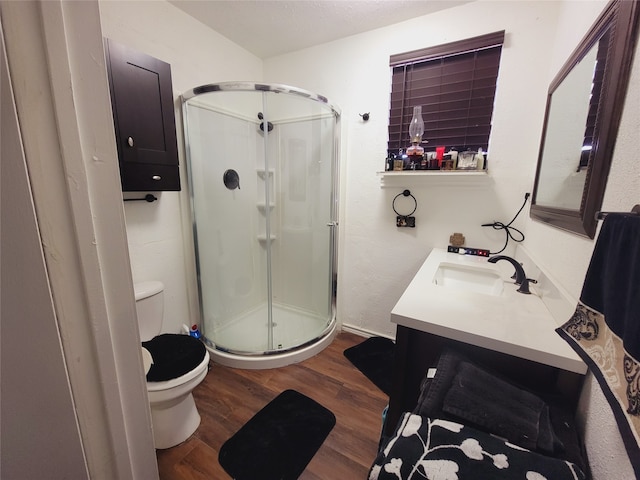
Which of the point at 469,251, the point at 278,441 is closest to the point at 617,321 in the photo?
the point at 469,251

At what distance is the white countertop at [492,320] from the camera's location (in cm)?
81

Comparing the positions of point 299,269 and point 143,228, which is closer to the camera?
point 143,228

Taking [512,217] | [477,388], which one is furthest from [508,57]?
[477,388]

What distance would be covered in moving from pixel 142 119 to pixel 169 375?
52.8 inches

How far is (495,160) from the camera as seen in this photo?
171cm

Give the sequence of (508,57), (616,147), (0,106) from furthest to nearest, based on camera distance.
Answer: (508,57)
(616,147)
(0,106)

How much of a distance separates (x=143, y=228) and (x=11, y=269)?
1483mm

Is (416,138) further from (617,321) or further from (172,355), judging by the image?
(172,355)

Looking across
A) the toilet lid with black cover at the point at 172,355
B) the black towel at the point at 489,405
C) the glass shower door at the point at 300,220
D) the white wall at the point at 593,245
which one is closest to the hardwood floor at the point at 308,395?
the glass shower door at the point at 300,220

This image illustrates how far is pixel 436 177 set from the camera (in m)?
1.86

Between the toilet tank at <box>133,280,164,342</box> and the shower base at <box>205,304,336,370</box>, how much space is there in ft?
1.73

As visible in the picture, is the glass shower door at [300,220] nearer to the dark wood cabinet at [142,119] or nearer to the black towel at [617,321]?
the dark wood cabinet at [142,119]

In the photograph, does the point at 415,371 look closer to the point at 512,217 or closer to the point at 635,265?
the point at 635,265

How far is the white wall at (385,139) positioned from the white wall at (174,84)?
A: 25.4 inches
